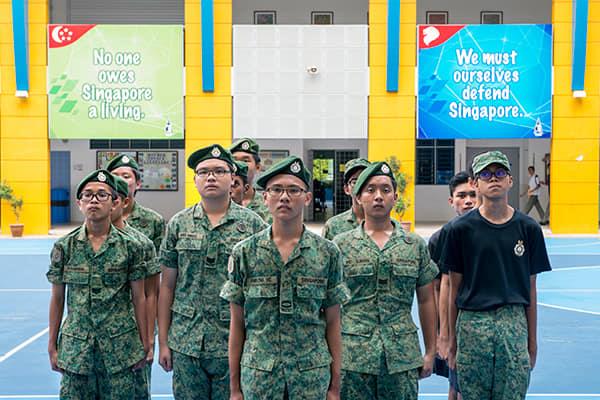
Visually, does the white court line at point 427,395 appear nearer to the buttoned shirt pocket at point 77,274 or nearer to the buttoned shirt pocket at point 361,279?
the buttoned shirt pocket at point 77,274

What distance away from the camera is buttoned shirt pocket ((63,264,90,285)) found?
5.02 metres

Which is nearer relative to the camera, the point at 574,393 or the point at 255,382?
the point at 255,382

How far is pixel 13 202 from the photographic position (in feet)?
76.8

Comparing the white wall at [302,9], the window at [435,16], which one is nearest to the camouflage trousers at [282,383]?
the white wall at [302,9]

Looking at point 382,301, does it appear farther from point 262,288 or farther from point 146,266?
point 146,266

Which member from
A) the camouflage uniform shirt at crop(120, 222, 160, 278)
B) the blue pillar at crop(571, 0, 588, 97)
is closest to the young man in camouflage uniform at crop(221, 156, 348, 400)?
the camouflage uniform shirt at crop(120, 222, 160, 278)

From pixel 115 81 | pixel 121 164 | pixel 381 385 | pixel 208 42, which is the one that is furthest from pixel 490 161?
pixel 115 81

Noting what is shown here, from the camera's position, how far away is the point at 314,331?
4.14 meters

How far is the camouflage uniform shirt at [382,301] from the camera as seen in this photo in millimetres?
4703

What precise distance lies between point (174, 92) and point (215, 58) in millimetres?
1490

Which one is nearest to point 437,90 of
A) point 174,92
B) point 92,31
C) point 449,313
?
point 174,92

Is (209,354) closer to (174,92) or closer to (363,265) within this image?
(363,265)

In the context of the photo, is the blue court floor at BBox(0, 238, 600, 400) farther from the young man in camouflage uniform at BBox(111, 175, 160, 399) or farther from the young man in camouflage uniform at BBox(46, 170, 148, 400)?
the young man in camouflage uniform at BBox(46, 170, 148, 400)

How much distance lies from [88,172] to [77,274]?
2403 cm
